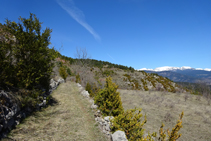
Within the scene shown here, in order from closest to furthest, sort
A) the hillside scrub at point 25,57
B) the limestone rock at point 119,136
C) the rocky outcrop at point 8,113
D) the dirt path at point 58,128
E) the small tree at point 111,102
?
1. the rocky outcrop at point 8,113
2. the dirt path at point 58,128
3. the limestone rock at point 119,136
4. the hillside scrub at point 25,57
5. the small tree at point 111,102

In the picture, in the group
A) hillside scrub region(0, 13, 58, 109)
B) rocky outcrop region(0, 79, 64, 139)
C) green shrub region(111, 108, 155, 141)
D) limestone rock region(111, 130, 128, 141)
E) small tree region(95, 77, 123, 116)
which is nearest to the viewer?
rocky outcrop region(0, 79, 64, 139)

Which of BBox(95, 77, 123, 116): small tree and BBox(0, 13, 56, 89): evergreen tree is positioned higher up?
BBox(0, 13, 56, 89): evergreen tree

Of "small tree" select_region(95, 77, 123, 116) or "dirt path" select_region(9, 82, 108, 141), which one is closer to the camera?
"dirt path" select_region(9, 82, 108, 141)

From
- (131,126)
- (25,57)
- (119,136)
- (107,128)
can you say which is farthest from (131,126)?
(25,57)

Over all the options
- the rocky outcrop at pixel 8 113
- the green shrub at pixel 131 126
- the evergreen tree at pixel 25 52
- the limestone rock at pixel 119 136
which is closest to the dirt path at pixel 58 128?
the rocky outcrop at pixel 8 113

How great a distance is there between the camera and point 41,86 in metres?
9.34

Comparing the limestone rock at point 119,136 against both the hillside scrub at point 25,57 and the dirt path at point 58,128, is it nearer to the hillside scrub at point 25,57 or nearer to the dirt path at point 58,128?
the dirt path at point 58,128

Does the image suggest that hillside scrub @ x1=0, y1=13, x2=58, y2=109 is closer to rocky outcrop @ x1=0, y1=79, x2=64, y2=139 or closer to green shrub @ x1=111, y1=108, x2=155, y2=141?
rocky outcrop @ x1=0, y1=79, x2=64, y2=139

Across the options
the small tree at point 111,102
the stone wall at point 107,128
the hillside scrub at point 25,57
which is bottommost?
the stone wall at point 107,128

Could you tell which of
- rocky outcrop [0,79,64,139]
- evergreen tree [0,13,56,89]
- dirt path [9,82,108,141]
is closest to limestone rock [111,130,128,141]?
dirt path [9,82,108,141]

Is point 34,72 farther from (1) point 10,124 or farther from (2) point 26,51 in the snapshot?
(1) point 10,124

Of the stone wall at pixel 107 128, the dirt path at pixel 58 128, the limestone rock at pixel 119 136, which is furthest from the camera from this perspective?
the stone wall at pixel 107 128

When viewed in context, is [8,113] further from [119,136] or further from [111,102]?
[111,102]

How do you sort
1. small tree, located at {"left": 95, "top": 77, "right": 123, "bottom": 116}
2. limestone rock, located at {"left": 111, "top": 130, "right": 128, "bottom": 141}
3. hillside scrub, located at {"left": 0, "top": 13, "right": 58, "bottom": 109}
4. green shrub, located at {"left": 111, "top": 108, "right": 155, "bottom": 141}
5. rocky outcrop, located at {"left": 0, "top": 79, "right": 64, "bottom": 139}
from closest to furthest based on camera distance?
rocky outcrop, located at {"left": 0, "top": 79, "right": 64, "bottom": 139} < limestone rock, located at {"left": 111, "top": 130, "right": 128, "bottom": 141} < green shrub, located at {"left": 111, "top": 108, "right": 155, "bottom": 141} < hillside scrub, located at {"left": 0, "top": 13, "right": 58, "bottom": 109} < small tree, located at {"left": 95, "top": 77, "right": 123, "bottom": 116}
